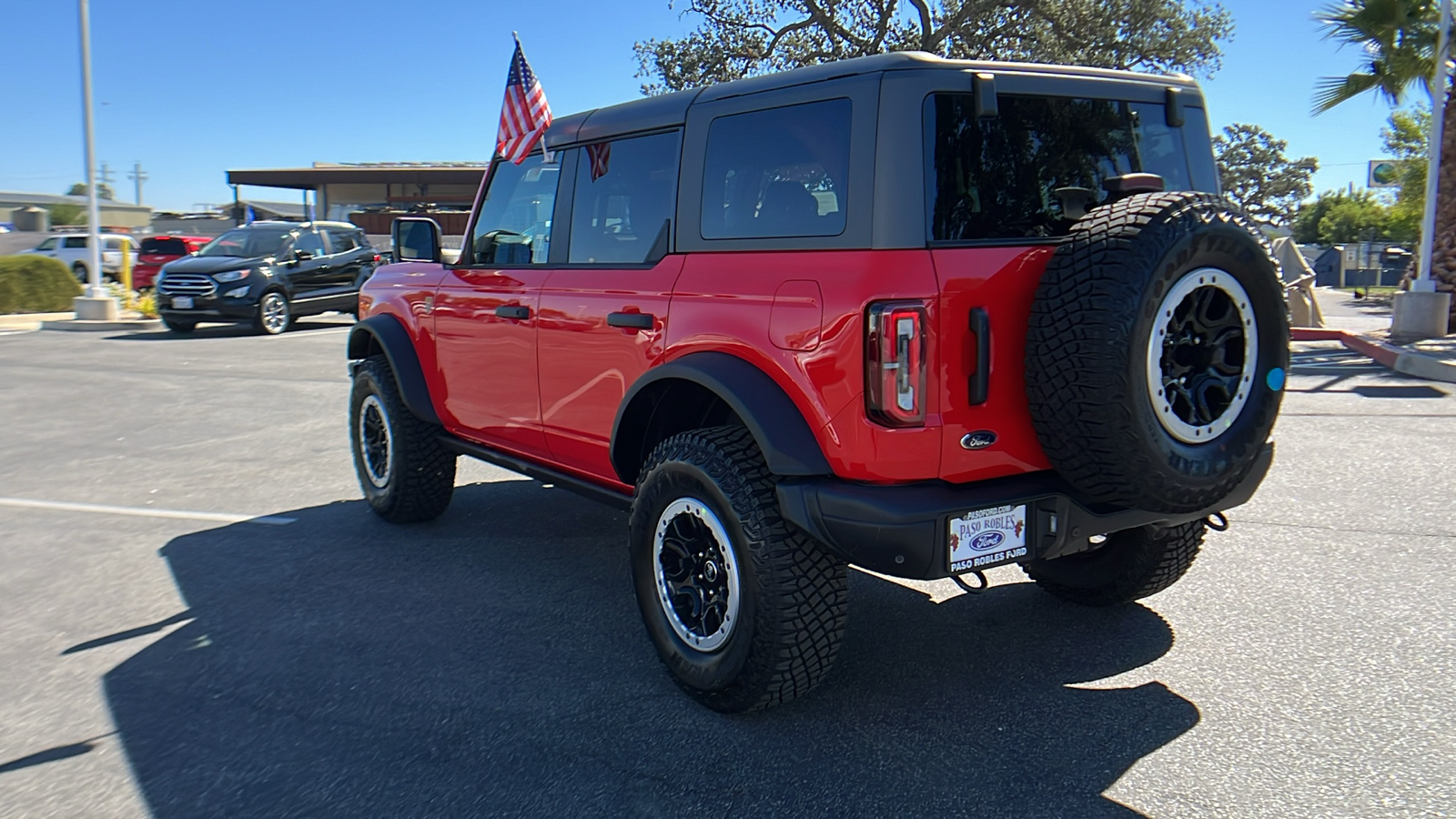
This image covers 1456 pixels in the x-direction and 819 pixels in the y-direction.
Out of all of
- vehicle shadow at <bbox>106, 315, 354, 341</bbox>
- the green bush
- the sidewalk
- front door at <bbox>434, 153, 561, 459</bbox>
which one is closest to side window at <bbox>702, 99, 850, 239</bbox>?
front door at <bbox>434, 153, 561, 459</bbox>

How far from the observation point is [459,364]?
530 centimetres

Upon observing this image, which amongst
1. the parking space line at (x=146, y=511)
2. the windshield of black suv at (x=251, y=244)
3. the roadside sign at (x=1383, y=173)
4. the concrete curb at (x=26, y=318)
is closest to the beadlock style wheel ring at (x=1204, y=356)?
the parking space line at (x=146, y=511)

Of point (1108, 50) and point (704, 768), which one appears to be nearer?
point (704, 768)

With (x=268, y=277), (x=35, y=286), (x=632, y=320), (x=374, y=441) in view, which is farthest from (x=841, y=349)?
(x=35, y=286)

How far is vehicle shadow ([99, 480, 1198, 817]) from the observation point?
9.91 feet

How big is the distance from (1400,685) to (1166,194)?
1.87m

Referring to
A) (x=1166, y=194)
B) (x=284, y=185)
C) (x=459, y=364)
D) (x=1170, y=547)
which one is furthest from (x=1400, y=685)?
(x=284, y=185)

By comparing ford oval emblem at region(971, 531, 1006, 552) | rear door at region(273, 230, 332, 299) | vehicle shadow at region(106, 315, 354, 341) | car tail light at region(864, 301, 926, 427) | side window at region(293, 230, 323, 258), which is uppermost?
side window at region(293, 230, 323, 258)

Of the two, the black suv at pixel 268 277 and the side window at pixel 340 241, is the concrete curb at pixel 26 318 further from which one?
the side window at pixel 340 241

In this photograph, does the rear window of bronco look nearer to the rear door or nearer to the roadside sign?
the rear door

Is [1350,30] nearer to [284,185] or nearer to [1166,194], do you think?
[1166,194]

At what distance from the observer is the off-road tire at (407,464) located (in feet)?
18.7

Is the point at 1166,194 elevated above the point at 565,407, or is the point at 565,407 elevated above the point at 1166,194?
the point at 1166,194

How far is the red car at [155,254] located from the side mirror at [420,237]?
76.1 feet
